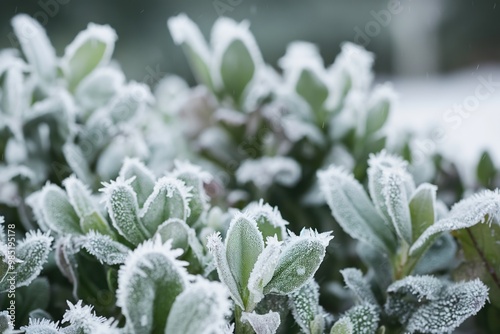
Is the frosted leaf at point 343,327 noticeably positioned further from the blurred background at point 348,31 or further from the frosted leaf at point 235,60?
the blurred background at point 348,31

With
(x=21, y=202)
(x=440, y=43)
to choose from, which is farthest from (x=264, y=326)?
(x=440, y=43)

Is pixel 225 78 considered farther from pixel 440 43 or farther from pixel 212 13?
pixel 440 43

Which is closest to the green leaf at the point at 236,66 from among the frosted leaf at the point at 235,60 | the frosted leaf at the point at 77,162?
the frosted leaf at the point at 235,60

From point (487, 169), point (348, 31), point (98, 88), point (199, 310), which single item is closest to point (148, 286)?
point (199, 310)

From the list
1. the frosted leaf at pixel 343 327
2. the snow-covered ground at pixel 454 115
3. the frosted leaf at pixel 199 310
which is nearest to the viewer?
the frosted leaf at pixel 199 310

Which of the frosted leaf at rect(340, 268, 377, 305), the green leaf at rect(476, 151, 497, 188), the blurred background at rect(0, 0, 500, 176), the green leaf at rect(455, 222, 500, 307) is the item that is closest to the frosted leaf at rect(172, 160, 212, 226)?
the frosted leaf at rect(340, 268, 377, 305)

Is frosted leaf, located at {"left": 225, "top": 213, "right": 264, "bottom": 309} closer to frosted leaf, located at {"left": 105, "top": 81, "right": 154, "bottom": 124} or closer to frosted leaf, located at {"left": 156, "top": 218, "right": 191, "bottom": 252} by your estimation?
frosted leaf, located at {"left": 156, "top": 218, "right": 191, "bottom": 252}

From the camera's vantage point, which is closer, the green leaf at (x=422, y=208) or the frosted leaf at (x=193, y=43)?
the green leaf at (x=422, y=208)

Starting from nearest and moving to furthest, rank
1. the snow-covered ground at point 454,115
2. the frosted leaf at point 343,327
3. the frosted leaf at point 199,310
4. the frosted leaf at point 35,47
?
the frosted leaf at point 199,310, the frosted leaf at point 343,327, the frosted leaf at point 35,47, the snow-covered ground at point 454,115
